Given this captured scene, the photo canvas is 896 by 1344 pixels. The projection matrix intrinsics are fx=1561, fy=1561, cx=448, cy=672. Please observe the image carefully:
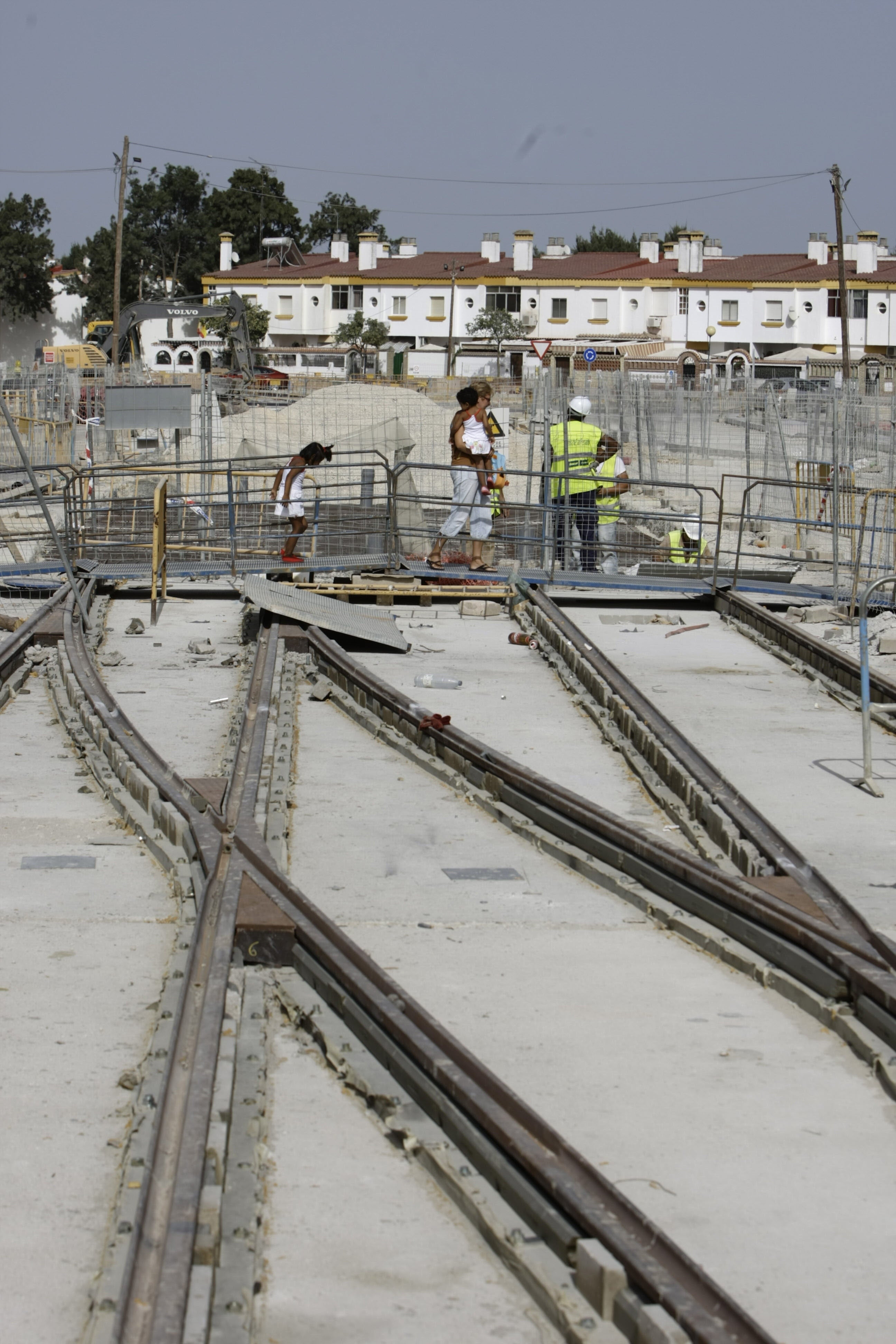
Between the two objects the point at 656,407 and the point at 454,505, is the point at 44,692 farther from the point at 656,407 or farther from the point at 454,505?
the point at 656,407

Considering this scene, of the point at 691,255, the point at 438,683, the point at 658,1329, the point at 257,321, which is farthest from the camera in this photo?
the point at 257,321

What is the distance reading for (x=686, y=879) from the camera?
276 inches

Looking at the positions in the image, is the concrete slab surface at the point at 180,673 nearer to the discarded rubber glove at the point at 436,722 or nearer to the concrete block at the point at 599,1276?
the discarded rubber glove at the point at 436,722

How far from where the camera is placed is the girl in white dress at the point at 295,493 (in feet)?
59.0

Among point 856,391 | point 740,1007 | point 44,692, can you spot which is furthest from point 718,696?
point 856,391

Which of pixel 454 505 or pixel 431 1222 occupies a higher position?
pixel 454 505

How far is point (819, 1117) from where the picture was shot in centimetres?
492

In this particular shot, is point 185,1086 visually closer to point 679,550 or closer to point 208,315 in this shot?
point 679,550

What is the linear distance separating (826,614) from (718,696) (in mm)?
3938

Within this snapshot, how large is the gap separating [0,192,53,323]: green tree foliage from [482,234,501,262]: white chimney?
37.2 meters

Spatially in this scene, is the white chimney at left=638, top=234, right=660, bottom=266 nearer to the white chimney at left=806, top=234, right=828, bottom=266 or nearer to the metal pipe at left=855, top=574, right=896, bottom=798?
the white chimney at left=806, top=234, right=828, bottom=266

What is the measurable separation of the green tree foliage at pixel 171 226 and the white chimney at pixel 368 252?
122 feet

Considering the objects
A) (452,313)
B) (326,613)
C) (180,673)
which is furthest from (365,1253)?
(452,313)

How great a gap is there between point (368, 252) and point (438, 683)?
3438 inches
